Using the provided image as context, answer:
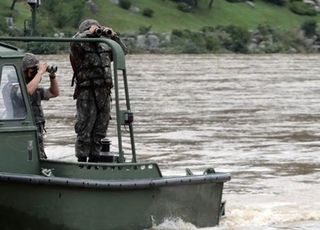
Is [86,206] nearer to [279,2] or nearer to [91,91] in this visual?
[91,91]

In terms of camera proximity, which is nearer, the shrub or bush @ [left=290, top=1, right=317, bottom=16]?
the shrub

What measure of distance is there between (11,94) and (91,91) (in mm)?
1507

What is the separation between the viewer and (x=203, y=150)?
25781 millimetres

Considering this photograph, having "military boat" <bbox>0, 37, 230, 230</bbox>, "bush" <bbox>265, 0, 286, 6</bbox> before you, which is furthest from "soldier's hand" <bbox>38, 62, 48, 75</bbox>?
"bush" <bbox>265, 0, 286, 6</bbox>

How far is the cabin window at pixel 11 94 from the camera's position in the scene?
13.5 metres

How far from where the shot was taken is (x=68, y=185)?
1310 centimetres

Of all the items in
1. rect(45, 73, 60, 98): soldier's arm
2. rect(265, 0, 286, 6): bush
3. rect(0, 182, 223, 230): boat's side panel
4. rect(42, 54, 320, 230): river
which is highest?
rect(45, 73, 60, 98): soldier's arm

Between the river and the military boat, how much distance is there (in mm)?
537

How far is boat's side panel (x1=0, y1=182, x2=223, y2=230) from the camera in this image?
13.0 m

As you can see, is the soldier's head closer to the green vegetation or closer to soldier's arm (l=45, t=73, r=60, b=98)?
soldier's arm (l=45, t=73, r=60, b=98)

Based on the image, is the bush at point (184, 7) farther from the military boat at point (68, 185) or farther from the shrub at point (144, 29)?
the military boat at point (68, 185)

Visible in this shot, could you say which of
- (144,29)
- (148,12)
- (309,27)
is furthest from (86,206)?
(309,27)

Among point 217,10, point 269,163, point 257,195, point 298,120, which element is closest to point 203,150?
point 269,163

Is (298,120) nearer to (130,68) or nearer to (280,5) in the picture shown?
(130,68)
